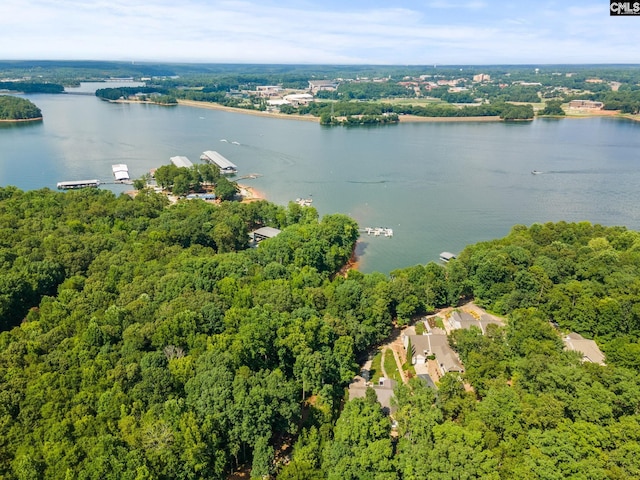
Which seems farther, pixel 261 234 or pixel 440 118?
pixel 440 118

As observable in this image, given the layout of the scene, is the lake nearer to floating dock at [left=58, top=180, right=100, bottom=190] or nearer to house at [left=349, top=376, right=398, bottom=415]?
floating dock at [left=58, top=180, right=100, bottom=190]

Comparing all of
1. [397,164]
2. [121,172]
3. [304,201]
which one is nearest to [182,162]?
[121,172]

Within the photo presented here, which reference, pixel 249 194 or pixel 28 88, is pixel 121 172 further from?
pixel 28 88

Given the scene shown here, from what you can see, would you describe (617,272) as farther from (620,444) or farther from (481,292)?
(620,444)

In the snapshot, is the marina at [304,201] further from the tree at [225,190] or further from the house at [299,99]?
the house at [299,99]

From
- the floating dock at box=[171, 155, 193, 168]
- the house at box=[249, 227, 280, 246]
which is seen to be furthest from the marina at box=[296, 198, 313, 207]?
the floating dock at box=[171, 155, 193, 168]
